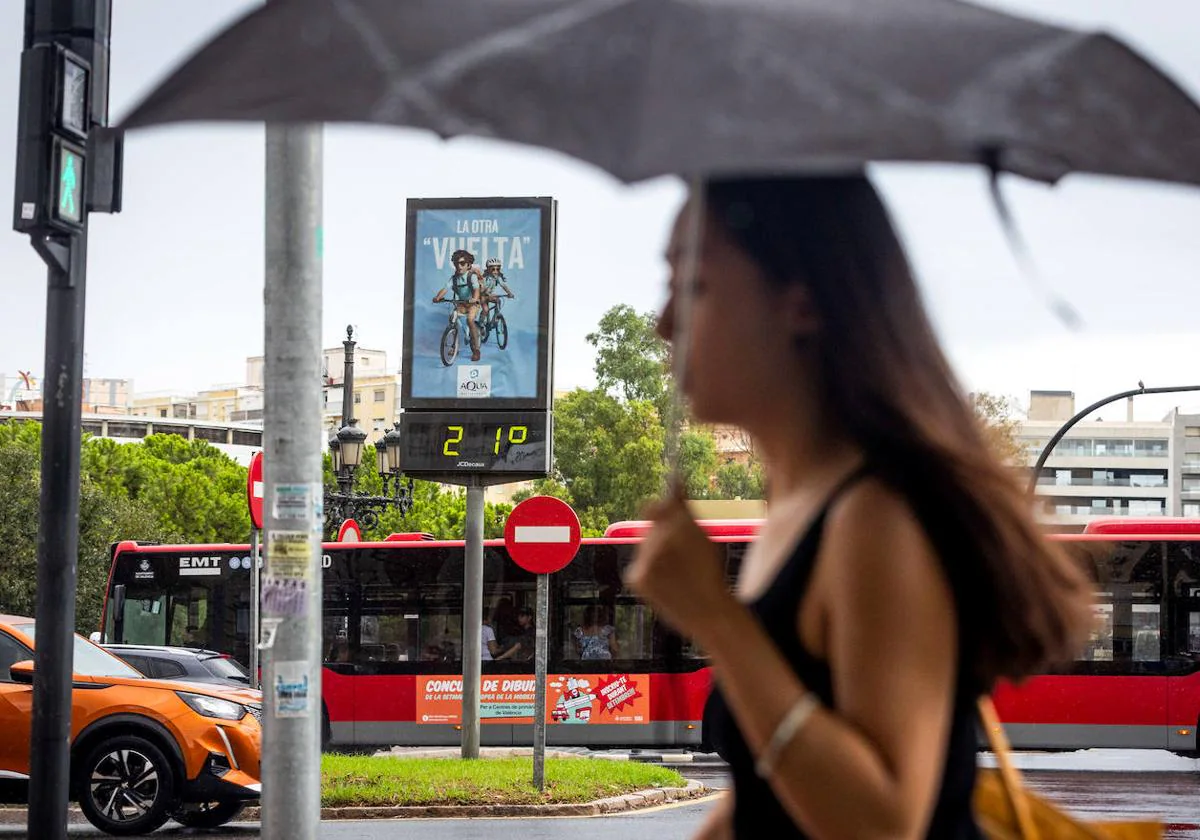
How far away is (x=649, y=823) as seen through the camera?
13000mm

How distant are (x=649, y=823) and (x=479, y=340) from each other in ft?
17.9

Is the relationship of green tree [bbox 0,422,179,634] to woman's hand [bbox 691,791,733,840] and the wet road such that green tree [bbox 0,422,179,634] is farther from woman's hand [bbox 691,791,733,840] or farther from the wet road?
woman's hand [bbox 691,791,733,840]

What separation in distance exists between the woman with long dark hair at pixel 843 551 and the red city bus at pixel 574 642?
17041 millimetres

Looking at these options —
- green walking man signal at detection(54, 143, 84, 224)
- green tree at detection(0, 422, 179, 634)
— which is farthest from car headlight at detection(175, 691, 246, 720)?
green tree at detection(0, 422, 179, 634)

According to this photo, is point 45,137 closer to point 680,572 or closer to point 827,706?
point 680,572

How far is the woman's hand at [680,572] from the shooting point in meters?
1.69

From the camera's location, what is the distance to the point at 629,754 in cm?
2427

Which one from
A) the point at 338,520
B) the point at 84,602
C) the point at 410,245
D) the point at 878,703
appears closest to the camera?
the point at 878,703

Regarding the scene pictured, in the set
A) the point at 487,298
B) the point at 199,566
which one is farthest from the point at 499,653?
the point at 487,298

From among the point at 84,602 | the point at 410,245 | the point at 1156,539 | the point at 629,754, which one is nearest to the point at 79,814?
the point at 410,245

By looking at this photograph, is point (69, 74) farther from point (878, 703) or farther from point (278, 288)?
point (878, 703)

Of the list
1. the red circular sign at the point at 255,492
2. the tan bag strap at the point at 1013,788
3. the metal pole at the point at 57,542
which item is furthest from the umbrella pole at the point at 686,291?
the red circular sign at the point at 255,492

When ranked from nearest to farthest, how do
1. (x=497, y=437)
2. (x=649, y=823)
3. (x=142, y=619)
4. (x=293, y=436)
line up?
(x=293, y=436)
(x=649, y=823)
(x=497, y=437)
(x=142, y=619)

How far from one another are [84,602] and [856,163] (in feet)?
179
